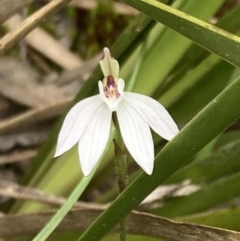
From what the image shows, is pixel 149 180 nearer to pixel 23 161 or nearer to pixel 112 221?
pixel 112 221

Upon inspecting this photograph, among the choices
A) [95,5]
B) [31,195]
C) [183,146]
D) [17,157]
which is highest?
[95,5]

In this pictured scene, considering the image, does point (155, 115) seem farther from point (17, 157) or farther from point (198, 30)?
point (17, 157)

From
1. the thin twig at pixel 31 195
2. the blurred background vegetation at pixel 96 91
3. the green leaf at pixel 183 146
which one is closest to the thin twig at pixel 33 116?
the blurred background vegetation at pixel 96 91

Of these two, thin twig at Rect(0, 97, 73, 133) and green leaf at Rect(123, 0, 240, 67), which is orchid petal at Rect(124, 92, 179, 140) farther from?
thin twig at Rect(0, 97, 73, 133)

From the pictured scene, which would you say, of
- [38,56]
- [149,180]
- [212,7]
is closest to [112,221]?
[149,180]

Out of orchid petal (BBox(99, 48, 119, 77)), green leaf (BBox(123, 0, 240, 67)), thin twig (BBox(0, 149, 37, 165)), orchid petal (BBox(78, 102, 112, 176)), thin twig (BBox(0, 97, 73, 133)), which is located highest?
thin twig (BBox(0, 97, 73, 133))

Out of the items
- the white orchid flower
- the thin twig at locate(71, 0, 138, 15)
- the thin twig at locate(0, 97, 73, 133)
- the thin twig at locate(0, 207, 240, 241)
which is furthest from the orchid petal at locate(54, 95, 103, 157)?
the thin twig at locate(71, 0, 138, 15)

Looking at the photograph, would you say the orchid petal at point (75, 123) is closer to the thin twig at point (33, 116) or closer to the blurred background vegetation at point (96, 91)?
the blurred background vegetation at point (96, 91)

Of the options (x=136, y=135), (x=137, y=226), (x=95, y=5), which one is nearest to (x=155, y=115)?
(x=136, y=135)
